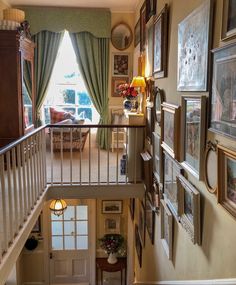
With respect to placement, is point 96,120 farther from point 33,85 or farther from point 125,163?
point 125,163

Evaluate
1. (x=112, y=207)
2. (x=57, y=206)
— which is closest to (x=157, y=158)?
(x=57, y=206)

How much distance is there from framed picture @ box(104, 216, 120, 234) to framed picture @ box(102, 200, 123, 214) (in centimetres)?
13

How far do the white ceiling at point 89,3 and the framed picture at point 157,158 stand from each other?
121 inches

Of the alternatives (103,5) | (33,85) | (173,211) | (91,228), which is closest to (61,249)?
(91,228)

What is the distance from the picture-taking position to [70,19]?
592 cm

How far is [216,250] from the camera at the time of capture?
1730 mm

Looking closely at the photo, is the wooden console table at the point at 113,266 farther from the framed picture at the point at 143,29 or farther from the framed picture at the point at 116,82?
the framed picture at the point at 143,29

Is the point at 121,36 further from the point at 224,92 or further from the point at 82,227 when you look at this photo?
the point at 224,92

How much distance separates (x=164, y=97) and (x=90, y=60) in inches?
132

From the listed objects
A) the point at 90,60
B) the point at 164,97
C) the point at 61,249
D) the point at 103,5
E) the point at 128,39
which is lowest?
the point at 61,249

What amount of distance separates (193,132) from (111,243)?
4.40 metres

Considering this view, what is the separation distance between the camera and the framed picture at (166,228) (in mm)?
2782

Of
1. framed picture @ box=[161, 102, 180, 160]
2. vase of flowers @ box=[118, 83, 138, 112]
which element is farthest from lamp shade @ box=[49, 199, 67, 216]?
framed picture @ box=[161, 102, 180, 160]

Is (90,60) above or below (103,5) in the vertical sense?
below
